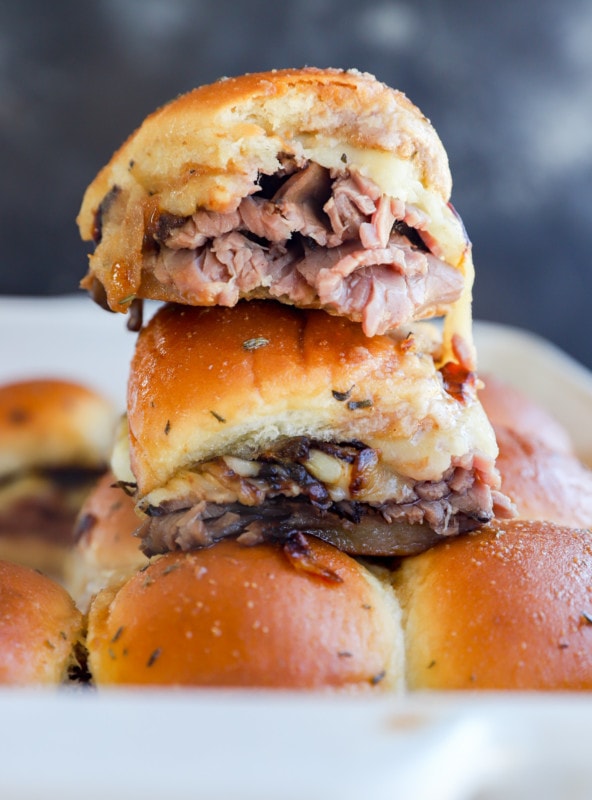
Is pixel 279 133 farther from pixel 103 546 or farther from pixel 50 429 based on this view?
pixel 50 429

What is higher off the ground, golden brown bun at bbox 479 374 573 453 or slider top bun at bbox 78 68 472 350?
slider top bun at bbox 78 68 472 350

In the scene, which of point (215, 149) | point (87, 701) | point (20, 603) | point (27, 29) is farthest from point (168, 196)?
point (27, 29)

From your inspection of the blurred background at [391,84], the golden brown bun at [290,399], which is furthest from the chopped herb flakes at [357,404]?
the blurred background at [391,84]

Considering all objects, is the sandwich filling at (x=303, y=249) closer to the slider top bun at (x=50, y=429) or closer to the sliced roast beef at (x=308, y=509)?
the sliced roast beef at (x=308, y=509)

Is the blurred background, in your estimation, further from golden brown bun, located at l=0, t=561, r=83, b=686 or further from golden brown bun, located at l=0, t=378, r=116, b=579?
golden brown bun, located at l=0, t=561, r=83, b=686

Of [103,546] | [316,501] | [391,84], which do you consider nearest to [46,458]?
[103,546]

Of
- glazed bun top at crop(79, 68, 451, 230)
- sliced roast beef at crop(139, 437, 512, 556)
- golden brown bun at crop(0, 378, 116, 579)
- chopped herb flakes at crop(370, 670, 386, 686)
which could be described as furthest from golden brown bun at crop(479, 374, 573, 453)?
golden brown bun at crop(0, 378, 116, 579)
